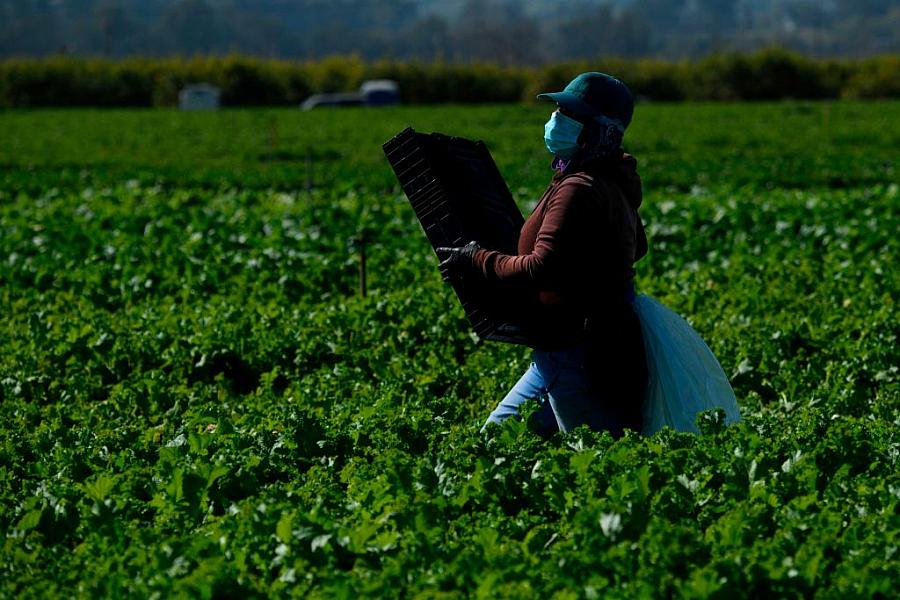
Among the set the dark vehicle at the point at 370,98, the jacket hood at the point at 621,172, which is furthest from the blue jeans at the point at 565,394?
the dark vehicle at the point at 370,98

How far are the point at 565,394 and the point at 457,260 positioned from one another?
75cm

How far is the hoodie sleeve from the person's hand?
25cm

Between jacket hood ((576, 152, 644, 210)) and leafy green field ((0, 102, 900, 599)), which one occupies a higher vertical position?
jacket hood ((576, 152, 644, 210))

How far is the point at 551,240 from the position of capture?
507 cm

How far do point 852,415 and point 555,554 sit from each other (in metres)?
3.29

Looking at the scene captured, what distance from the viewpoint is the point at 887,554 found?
14.2 feet

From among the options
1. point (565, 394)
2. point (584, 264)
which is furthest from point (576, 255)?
point (565, 394)

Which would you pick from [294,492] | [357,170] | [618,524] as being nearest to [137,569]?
[294,492]

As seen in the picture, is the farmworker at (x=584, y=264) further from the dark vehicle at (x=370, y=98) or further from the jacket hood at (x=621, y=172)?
the dark vehicle at (x=370, y=98)

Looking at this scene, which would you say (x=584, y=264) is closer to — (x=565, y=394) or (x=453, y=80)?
(x=565, y=394)

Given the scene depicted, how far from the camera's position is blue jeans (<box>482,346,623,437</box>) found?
214 inches

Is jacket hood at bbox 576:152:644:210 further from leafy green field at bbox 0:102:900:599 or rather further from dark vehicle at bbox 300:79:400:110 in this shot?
dark vehicle at bbox 300:79:400:110

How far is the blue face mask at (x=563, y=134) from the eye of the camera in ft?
17.0

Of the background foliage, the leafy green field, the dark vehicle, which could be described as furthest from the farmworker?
the background foliage
